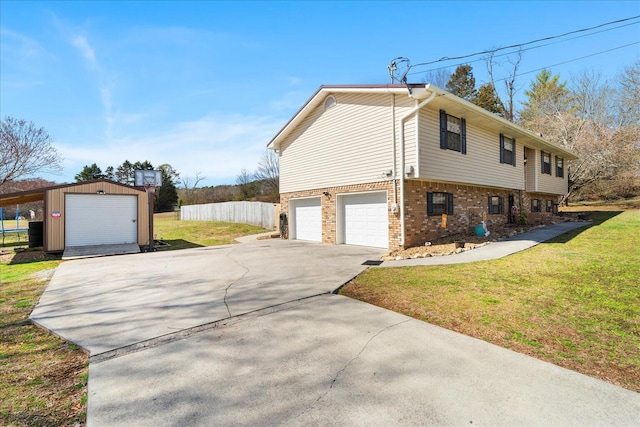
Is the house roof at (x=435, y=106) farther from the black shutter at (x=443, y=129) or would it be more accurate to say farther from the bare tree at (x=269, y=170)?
the bare tree at (x=269, y=170)

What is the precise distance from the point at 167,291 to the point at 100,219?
10.2 meters

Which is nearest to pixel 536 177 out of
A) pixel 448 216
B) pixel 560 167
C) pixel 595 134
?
pixel 560 167

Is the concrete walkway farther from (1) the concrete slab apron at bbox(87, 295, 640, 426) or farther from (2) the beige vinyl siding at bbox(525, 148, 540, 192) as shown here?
(2) the beige vinyl siding at bbox(525, 148, 540, 192)

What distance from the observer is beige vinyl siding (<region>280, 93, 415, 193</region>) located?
431 inches

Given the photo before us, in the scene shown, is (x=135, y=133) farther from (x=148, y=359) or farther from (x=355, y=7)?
(x=148, y=359)

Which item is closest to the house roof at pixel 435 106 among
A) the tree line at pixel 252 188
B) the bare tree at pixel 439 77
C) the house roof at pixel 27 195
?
the house roof at pixel 27 195

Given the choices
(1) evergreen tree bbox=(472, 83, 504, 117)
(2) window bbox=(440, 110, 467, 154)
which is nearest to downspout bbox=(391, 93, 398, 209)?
(2) window bbox=(440, 110, 467, 154)

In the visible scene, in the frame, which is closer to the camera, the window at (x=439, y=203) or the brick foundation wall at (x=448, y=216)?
the brick foundation wall at (x=448, y=216)

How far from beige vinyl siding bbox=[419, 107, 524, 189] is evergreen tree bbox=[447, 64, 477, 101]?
19.0 m

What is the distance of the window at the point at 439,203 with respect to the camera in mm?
11252

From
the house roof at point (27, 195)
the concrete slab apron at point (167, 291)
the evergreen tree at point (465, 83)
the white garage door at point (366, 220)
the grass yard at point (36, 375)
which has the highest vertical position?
the evergreen tree at point (465, 83)

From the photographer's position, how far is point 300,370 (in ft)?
9.84

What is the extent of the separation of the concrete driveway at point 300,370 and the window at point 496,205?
12.2 meters

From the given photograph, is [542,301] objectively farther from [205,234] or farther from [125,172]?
[125,172]
